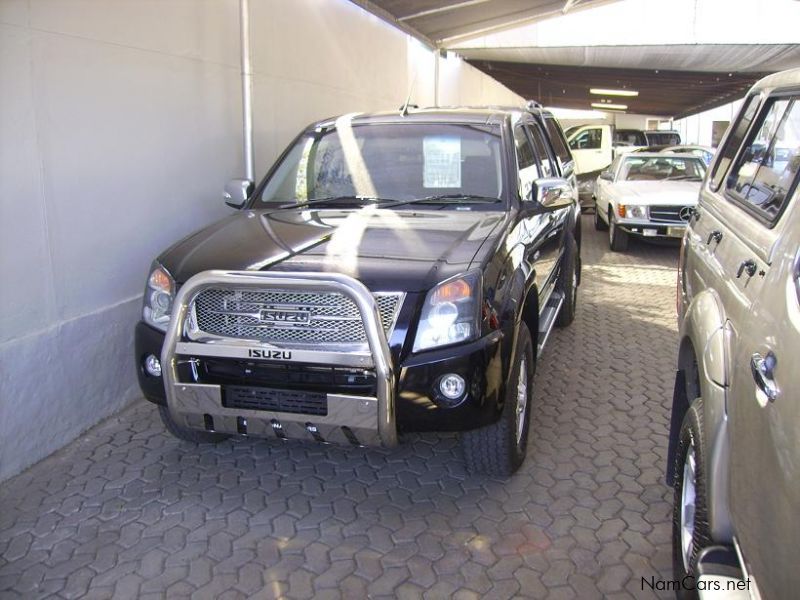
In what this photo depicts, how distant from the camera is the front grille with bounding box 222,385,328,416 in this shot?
3.38 m

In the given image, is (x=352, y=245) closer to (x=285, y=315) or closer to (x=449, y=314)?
(x=285, y=315)

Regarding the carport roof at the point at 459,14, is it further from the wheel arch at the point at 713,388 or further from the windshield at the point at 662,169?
the wheel arch at the point at 713,388

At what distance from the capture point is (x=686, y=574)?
2.83 meters

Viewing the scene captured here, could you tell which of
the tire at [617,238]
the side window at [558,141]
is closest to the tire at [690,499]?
the side window at [558,141]

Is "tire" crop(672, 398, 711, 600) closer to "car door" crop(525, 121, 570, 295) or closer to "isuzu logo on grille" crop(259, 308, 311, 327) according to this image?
"isuzu logo on grille" crop(259, 308, 311, 327)

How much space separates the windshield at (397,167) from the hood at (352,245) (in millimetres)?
277

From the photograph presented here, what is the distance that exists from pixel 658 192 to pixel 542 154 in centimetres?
564

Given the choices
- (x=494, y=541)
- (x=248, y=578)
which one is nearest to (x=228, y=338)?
(x=248, y=578)

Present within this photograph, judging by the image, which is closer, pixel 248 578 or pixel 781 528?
pixel 781 528

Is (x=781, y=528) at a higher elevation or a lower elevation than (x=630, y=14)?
lower

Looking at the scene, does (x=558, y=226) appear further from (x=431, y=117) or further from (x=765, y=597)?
(x=765, y=597)

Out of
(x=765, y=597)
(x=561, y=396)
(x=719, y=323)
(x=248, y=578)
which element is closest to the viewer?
(x=765, y=597)

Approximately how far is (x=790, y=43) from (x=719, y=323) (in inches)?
575

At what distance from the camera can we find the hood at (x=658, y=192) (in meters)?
10.5
